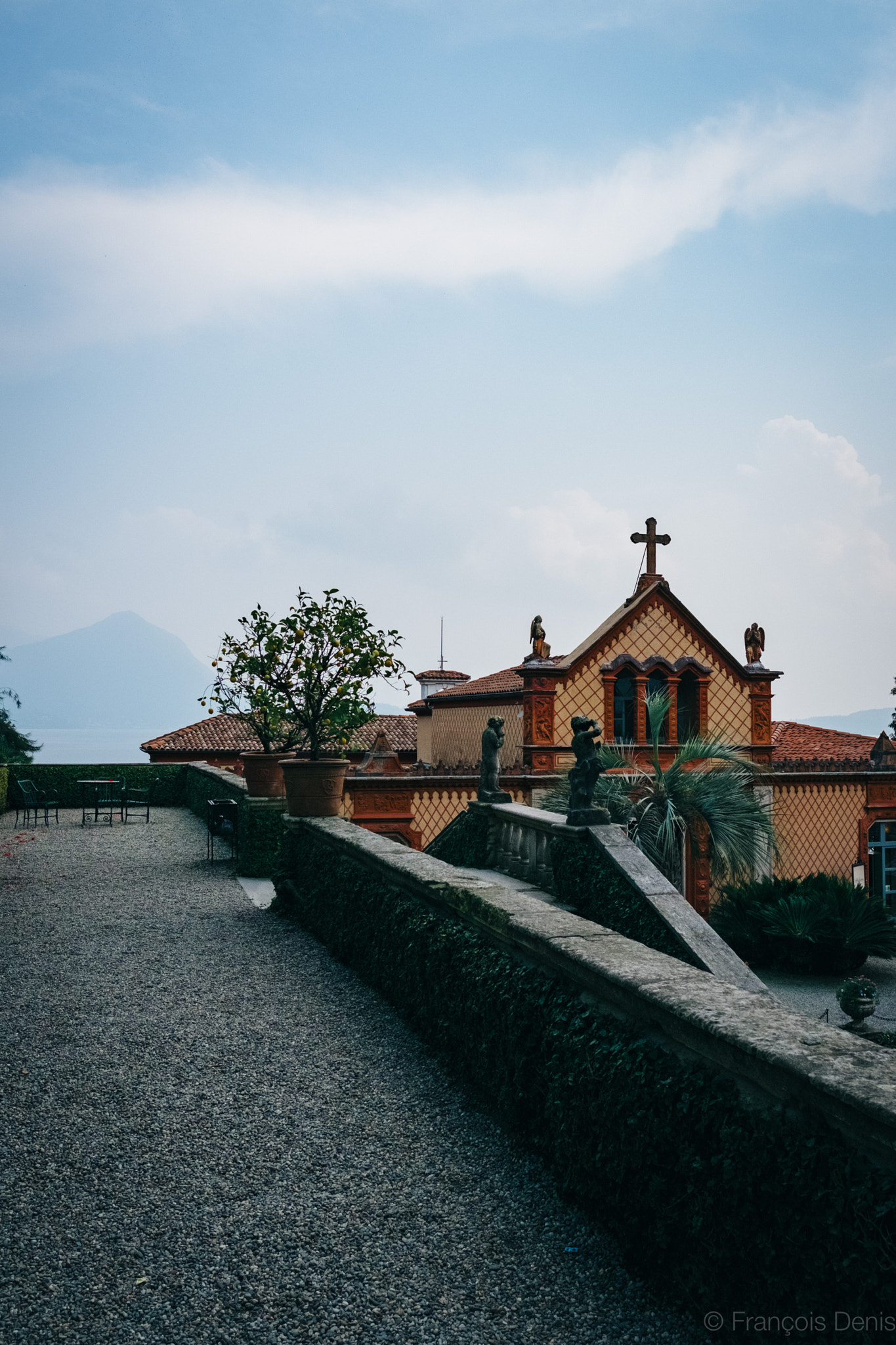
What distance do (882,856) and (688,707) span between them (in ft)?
17.9

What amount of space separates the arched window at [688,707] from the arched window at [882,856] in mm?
4502

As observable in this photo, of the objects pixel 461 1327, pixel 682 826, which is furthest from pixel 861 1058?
pixel 682 826

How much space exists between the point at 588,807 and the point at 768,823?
3788mm

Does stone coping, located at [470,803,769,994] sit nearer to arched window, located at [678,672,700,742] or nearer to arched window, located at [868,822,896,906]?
arched window, located at [678,672,700,742]

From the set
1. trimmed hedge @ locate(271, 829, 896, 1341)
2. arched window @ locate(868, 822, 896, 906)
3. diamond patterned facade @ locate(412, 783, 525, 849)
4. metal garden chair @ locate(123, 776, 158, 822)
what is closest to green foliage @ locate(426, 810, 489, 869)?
trimmed hedge @ locate(271, 829, 896, 1341)

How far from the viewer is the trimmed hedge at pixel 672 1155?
2189mm

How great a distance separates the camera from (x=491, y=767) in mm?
9352

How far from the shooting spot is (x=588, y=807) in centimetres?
723

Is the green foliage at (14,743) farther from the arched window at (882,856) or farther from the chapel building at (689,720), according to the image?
the arched window at (882,856)

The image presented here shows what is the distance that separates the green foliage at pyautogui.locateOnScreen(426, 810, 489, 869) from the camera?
9.09m

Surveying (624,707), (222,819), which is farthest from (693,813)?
(624,707)

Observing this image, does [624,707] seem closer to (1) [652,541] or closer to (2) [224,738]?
(1) [652,541]

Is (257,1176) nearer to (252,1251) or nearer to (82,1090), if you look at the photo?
(252,1251)

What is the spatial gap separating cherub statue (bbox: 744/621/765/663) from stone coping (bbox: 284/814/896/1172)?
18.5 meters
